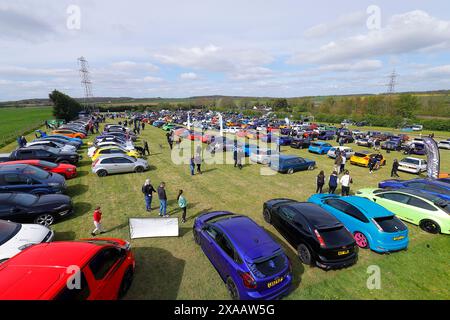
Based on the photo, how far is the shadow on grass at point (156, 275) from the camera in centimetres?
614

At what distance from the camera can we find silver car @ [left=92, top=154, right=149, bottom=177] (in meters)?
15.4

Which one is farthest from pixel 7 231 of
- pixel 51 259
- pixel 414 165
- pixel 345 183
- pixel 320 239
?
pixel 414 165

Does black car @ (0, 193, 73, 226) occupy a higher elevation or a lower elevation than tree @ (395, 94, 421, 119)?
lower

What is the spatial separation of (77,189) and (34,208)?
469 centimetres

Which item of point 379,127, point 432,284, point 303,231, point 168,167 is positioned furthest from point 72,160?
point 379,127

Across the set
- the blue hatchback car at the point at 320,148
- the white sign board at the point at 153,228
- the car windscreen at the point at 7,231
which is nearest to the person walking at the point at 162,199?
the white sign board at the point at 153,228

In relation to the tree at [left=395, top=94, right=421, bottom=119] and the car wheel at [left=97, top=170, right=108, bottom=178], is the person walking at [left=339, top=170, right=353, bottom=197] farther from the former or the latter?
the tree at [left=395, top=94, right=421, bottom=119]

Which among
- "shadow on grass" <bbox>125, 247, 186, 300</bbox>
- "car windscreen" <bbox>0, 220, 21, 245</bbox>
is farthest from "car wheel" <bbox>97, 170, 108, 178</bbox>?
"shadow on grass" <bbox>125, 247, 186, 300</bbox>

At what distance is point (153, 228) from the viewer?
862cm

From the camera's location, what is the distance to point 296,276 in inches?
271

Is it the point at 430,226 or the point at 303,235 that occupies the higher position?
the point at 303,235

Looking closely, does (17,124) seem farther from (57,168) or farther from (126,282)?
Result: (126,282)

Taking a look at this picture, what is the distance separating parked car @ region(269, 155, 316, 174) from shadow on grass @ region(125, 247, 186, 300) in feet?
38.2

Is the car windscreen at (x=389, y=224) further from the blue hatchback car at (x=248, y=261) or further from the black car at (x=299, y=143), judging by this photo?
the black car at (x=299, y=143)
